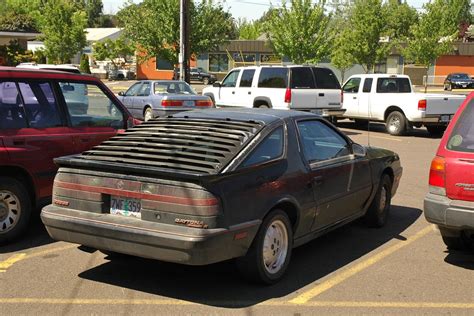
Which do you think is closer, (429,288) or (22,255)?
(429,288)

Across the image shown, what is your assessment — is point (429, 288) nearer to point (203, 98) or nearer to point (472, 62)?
point (203, 98)

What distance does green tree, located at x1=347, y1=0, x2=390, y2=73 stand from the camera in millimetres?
37438

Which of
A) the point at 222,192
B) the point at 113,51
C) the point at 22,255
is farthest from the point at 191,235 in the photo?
the point at 113,51

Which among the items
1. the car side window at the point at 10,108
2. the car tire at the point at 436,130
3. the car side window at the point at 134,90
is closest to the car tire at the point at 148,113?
the car side window at the point at 134,90

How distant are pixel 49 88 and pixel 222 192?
3130 mm

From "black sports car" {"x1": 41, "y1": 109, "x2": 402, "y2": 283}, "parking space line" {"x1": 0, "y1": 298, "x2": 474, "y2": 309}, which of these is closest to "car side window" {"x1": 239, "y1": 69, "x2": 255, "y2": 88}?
"black sports car" {"x1": 41, "y1": 109, "x2": 402, "y2": 283}

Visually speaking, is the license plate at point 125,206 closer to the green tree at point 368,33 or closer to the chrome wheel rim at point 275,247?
the chrome wheel rim at point 275,247

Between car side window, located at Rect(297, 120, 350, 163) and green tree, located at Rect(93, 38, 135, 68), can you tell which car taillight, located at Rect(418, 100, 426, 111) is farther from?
green tree, located at Rect(93, 38, 135, 68)

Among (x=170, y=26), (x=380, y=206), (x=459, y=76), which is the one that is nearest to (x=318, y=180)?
(x=380, y=206)

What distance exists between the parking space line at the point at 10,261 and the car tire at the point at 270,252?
2.28 metres

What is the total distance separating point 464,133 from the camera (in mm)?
5406

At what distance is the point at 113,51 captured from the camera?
197 feet

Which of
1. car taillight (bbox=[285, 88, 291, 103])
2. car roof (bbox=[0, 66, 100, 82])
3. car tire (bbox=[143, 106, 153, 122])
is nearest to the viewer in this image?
car roof (bbox=[0, 66, 100, 82])

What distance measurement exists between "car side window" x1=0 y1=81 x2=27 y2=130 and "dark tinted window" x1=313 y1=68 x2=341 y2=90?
11.5 metres
